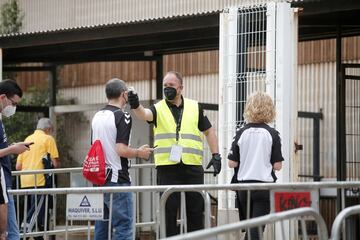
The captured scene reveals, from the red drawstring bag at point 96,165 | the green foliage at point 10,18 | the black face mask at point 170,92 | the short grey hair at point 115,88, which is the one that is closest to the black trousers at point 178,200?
the red drawstring bag at point 96,165

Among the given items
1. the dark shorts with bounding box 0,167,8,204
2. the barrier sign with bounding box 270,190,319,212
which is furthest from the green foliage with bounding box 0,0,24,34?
the barrier sign with bounding box 270,190,319,212

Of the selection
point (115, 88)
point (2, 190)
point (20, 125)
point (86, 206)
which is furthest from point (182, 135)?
point (20, 125)

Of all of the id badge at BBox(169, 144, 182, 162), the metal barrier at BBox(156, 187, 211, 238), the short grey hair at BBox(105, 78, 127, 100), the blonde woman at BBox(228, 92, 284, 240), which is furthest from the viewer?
the short grey hair at BBox(105, 78, 127, 100)

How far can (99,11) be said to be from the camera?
1839cm

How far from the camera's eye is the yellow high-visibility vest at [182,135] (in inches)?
403

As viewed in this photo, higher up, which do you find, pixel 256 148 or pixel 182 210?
pixel 256 148

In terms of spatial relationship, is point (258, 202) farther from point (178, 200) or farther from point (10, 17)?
point (10, 17)

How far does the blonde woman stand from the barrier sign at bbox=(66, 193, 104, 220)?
129cm

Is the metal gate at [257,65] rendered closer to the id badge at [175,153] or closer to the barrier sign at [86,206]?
the id badge at [175,153]

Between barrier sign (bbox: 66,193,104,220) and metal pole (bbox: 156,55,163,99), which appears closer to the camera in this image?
barrier sign (bbox: 66,193,104,220)

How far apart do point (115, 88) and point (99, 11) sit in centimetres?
830

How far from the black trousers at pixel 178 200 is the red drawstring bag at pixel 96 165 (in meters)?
0.56

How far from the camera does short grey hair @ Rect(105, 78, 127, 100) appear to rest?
404 inches

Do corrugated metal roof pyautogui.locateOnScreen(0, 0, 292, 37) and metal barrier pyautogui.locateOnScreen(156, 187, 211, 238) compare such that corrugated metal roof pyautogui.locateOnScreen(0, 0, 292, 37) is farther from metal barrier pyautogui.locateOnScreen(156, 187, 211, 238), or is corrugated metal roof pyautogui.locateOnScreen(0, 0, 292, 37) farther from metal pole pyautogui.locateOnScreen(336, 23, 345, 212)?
metal barrier pyautogui.locateOnScreen(156, 187, 211, 238)
